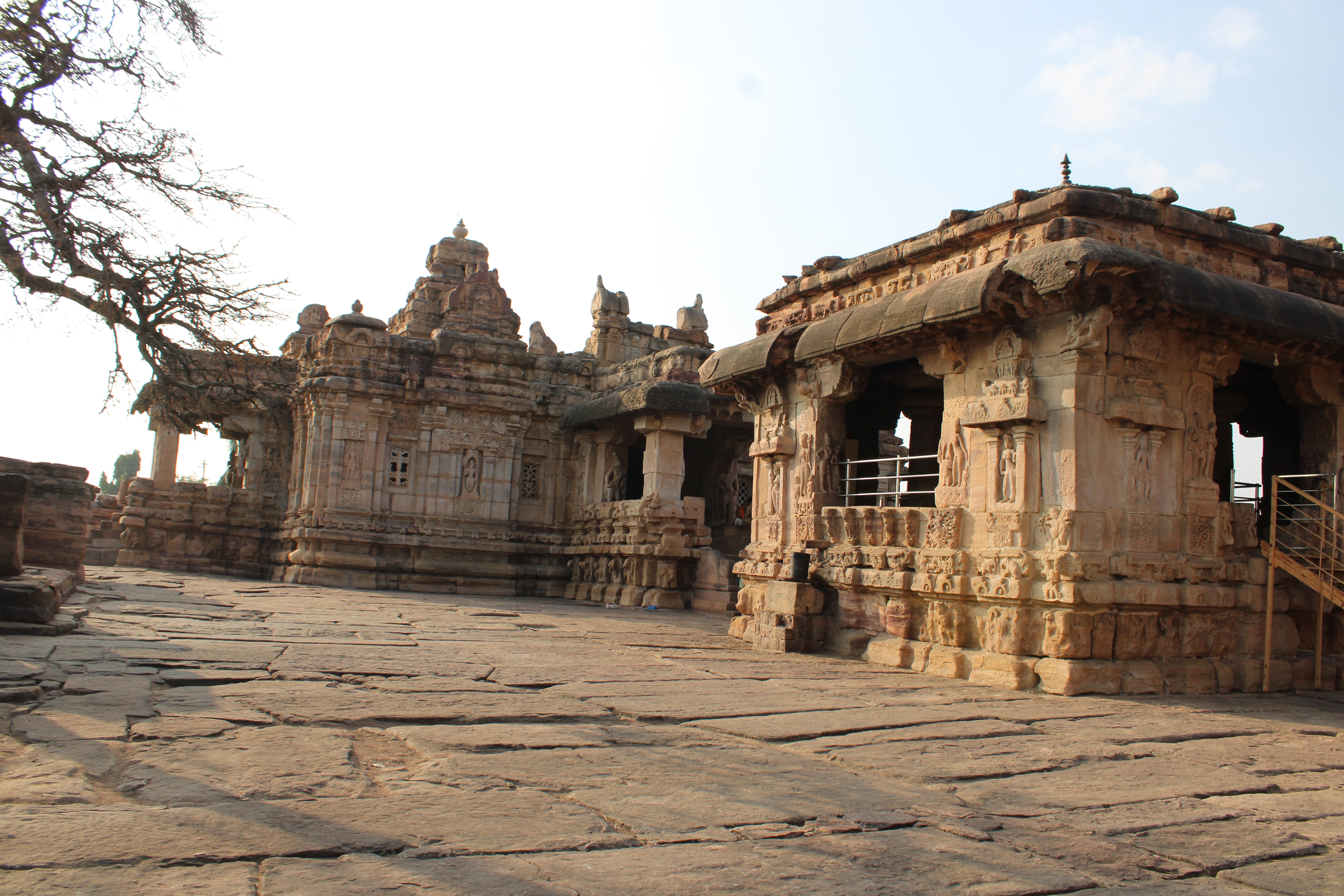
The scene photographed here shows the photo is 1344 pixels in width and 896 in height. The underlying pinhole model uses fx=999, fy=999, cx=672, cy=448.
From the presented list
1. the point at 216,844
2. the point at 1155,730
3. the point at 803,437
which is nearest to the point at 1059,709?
the point at 1155,730

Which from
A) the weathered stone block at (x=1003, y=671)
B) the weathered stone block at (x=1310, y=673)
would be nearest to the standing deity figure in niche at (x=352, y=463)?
the weathered stone block at (x=1003, y=671)

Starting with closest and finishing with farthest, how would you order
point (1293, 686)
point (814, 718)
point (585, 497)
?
point (814, 718) → point (1293, 686) → point (585, 497)

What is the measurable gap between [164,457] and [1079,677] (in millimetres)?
18756

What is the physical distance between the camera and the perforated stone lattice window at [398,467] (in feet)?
61.7

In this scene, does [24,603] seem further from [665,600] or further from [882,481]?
[665,600]

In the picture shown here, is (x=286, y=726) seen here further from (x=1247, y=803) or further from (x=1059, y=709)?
(x=1059, y=709)

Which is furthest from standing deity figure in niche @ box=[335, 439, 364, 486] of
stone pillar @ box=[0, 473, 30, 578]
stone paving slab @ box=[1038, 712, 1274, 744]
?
stone paving slab @ box=[1038, 712, 1274, 744]

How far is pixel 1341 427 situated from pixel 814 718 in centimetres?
598

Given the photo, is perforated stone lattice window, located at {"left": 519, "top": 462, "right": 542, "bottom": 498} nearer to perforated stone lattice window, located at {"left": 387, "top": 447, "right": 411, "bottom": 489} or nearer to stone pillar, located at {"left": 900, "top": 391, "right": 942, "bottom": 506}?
perforated stone lattice window, located at {"left": 387, "top": 447, "right": 411, "bottom": 489}

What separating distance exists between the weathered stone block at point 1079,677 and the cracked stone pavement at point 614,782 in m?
0.15

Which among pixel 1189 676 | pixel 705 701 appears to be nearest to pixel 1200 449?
pixel 1189 676

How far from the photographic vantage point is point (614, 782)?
3.91 m

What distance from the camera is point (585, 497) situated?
63.0 feet

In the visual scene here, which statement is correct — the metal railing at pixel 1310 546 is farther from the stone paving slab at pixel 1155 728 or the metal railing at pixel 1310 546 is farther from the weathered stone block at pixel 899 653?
the weathered stone block at pixel 899 653
